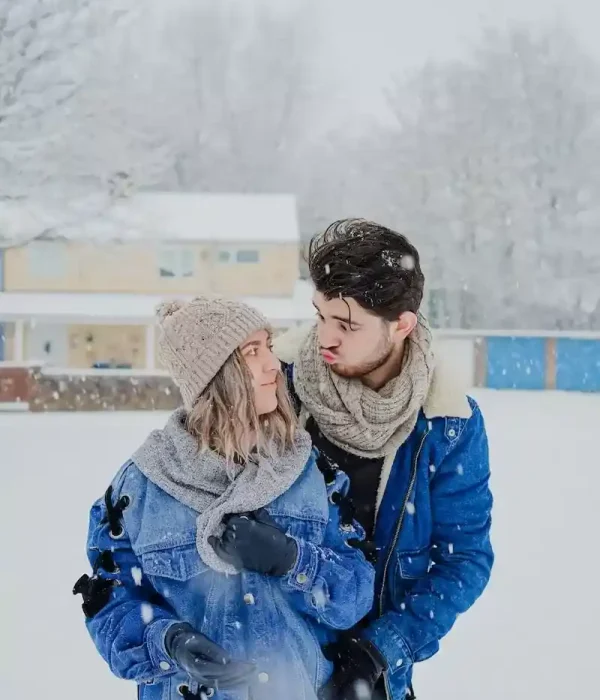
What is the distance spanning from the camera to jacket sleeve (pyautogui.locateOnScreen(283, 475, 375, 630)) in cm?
186

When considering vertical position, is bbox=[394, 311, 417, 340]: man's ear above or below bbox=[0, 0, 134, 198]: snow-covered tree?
below

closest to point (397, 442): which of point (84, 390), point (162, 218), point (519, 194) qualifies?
point (84, 390)

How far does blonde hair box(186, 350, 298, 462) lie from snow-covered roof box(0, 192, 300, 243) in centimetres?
1752

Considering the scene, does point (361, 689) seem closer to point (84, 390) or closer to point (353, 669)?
point (353, 669)

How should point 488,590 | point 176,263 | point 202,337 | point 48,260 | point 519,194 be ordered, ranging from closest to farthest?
point 202,337 < point 488,590 < point 48,260 < point 176,263 < point 519,194

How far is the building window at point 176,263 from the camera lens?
25.3 metres

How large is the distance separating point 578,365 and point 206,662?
91.0ft

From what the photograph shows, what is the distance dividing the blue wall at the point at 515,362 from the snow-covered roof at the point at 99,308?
7.35 metres

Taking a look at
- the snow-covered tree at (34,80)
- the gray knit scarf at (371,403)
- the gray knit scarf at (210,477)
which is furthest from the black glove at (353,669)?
the snow-covered tree at (34,80)

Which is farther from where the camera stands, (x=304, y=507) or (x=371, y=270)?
(x=371, y=270)

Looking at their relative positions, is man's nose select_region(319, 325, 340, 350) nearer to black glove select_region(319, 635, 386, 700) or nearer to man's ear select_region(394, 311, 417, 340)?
man's ear select_region(394, 311, 417, 340)

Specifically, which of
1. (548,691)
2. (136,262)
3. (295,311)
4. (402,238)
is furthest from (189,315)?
(136,262)

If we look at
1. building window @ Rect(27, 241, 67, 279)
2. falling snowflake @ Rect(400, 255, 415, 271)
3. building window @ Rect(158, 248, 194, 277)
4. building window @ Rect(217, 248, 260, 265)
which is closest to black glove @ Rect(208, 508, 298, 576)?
falling snowflake @ Rect(400, 255, 415, 271)

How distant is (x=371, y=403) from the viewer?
2.14m
